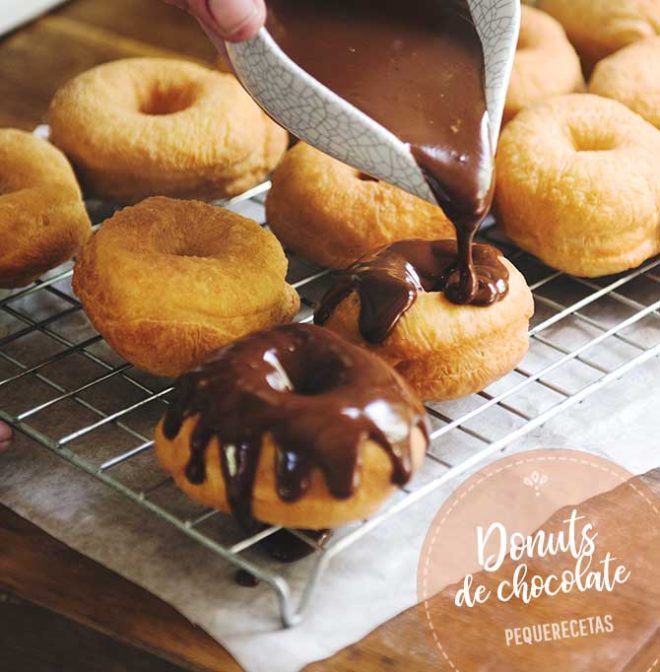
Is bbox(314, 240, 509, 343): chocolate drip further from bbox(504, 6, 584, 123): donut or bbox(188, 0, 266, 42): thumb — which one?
bbox(504, 6, 584, 123): donut

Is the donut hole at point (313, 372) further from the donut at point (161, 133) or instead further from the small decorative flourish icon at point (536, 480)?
the donut at point (161, 133)

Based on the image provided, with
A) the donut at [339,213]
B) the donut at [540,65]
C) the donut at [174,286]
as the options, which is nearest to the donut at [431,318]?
the donut at [174,286]

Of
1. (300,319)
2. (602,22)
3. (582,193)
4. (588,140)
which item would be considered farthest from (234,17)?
(602,22)

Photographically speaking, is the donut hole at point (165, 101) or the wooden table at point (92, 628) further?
the donut hole at point (165, 101)

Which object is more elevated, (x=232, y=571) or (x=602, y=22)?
(x=602, y=22)

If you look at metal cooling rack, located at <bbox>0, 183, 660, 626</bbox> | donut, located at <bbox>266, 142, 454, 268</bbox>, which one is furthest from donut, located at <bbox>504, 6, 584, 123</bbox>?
donut, located at <bbox>266, 142, 454, 268</bbox>

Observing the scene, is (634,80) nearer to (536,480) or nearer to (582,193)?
(582,193)
